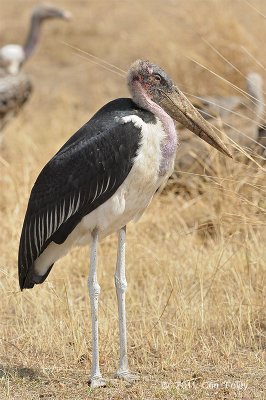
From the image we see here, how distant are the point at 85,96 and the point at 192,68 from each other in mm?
1582

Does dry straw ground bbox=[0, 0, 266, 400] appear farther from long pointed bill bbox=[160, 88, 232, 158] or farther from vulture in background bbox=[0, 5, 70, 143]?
vulture in background bbox=[0, 5, 70, 143]

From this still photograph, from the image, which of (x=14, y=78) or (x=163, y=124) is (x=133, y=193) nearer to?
(x=163, y=124)

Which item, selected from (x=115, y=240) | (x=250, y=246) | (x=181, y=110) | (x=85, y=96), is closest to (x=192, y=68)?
(x=85, y=96)

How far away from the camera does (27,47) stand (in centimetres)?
1138

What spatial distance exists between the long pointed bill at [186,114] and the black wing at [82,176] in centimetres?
20

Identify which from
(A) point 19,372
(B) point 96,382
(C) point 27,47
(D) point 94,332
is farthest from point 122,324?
(C) point 27,47

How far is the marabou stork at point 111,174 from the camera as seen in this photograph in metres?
4.25

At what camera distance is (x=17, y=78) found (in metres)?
10.2

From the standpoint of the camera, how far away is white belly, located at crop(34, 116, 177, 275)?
4238mm

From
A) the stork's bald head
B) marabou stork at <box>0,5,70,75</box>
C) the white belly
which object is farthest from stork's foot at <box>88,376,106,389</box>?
marabou stork at <box>0,5,70,75</box>

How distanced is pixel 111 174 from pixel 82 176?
0.16 metres

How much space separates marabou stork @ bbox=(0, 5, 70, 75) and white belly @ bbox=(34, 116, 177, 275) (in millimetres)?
6213

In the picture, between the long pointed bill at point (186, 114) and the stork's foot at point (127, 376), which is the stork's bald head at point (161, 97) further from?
the stork's foot at point (127, 376)

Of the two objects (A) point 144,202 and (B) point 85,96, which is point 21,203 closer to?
(A) point 144,202
